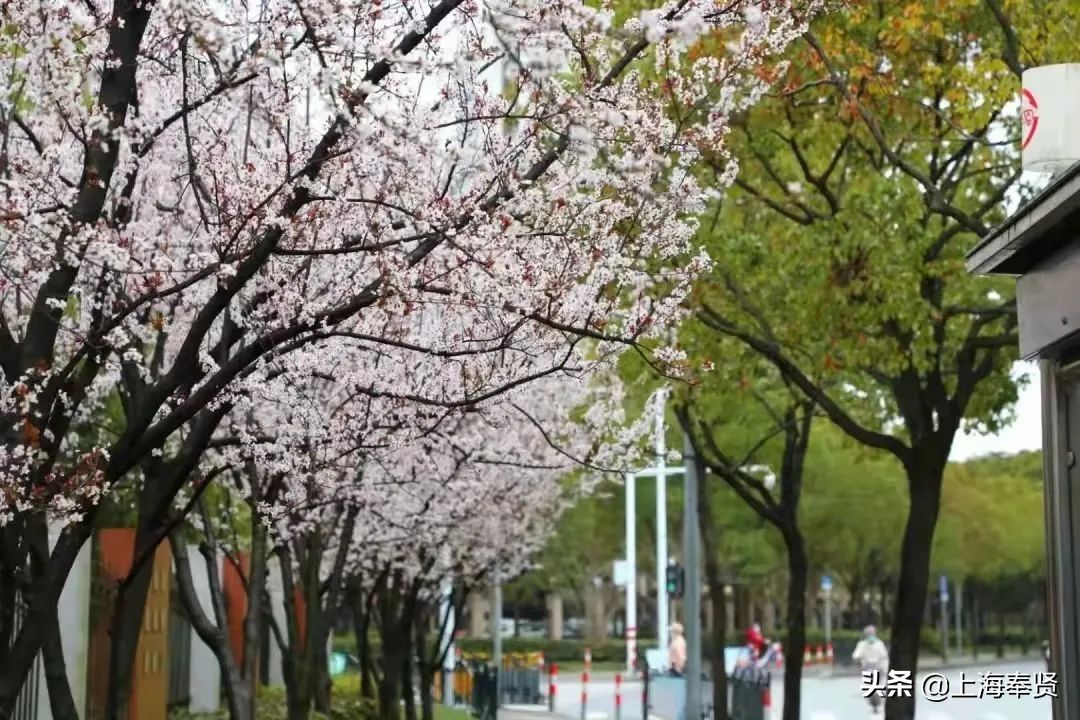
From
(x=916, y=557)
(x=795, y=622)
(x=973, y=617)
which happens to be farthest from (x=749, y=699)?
(x=973, y=617)

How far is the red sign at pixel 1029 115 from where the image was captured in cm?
731

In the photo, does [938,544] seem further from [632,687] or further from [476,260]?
[476,260]

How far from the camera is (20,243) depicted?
24.1ft

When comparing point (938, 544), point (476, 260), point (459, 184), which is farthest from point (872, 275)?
point (938, 544)

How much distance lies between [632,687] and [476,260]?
3845cm

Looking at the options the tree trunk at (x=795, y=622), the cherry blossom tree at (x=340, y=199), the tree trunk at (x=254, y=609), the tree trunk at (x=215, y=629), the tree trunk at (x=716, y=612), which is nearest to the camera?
the cherry blossom tree at (x=340, y=199)

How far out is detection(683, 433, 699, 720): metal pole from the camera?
2259 cm

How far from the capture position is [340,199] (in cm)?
694

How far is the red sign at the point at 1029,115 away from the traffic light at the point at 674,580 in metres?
20.2

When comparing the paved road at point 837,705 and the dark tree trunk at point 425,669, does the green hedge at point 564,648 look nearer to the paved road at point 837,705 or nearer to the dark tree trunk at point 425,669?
the paved road at point 837,705

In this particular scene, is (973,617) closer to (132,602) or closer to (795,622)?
(795,622)

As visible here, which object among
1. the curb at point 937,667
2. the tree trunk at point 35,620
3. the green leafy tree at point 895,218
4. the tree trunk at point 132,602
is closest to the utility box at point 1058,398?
the tree trunk at point 35,620

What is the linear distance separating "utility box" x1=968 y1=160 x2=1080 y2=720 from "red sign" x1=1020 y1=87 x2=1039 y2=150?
0.71 meters

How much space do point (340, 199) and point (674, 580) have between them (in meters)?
21.4
